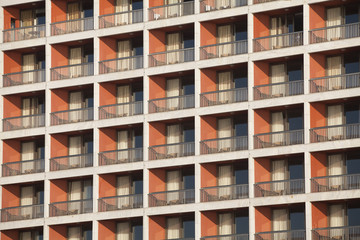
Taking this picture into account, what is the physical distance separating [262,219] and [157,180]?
8.47 m

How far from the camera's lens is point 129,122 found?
92.1 meters

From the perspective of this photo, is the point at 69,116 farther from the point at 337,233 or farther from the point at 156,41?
the point at 337,233

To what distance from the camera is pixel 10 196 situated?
315 feet

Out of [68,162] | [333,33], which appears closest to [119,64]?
[68,162]

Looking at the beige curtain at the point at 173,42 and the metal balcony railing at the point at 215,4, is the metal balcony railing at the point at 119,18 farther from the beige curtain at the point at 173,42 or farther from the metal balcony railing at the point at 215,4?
the metal balcony railing at the point at 215,4

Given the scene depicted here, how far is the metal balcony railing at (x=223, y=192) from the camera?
8838 cm

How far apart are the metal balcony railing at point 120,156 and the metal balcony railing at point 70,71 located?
6.31 metres

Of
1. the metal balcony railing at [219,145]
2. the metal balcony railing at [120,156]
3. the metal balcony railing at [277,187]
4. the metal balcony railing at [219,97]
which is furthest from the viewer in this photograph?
the metal balcony railing at [120,156]

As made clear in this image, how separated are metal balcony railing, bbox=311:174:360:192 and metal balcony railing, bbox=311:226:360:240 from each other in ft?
8.48

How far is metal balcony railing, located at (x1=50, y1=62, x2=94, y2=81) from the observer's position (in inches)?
3735

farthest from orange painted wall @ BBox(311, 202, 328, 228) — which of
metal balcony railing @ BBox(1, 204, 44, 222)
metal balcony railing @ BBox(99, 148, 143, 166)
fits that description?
metal balcony railing @ BBox(1, 204, 44, 222)

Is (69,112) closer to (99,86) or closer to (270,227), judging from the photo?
(99,86)

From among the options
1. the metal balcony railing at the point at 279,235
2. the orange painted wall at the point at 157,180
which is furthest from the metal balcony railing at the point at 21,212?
the metal balcony railing at the point at 279,235

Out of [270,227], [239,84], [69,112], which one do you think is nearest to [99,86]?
[69,112]
